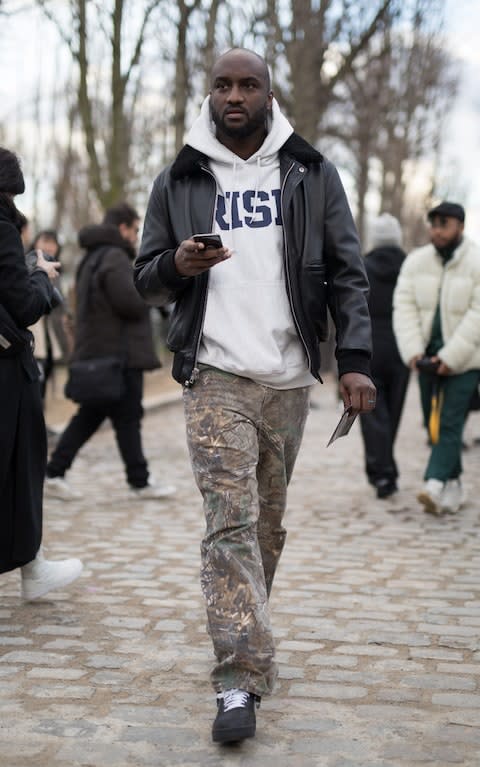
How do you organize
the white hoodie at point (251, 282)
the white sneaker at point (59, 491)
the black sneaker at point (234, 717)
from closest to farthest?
the black sneaker at point (234, 717)
the white hoodie at point (251, 282)
the white sneaker at point (59, 491)

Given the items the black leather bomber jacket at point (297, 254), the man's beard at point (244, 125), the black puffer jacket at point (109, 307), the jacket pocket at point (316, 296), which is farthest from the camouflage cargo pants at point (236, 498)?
the black puffer jacket at point (109, 307)

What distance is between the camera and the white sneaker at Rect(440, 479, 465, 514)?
8164mm

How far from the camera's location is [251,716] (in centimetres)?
364

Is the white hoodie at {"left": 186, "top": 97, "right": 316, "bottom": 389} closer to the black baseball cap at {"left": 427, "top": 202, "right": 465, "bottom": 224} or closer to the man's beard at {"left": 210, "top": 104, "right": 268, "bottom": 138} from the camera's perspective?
the man's beard at {"left": 210, "top": 104, "right": 268, "bottom": 138}

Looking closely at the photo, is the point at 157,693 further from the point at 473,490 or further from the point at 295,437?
the point at 473,490

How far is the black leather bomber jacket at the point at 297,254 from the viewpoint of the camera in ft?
12.9

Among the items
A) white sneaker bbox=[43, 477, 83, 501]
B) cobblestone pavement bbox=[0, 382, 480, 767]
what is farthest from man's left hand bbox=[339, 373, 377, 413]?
white sneaker bbox=[43, 477, 83, 501]

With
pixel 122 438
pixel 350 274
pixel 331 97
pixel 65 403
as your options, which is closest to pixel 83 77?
pixel 65 403

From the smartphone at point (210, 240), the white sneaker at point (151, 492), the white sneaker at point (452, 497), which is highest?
the smartphone at point (210, 240)

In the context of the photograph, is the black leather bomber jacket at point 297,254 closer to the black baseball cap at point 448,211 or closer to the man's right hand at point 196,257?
the man's right hand at point 196,257

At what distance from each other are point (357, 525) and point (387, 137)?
24694mm

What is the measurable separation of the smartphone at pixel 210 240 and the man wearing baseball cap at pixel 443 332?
4544mm

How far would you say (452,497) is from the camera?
27.1ft

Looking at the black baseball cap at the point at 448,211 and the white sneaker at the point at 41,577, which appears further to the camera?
the black baseball cap at the point at 448,211
